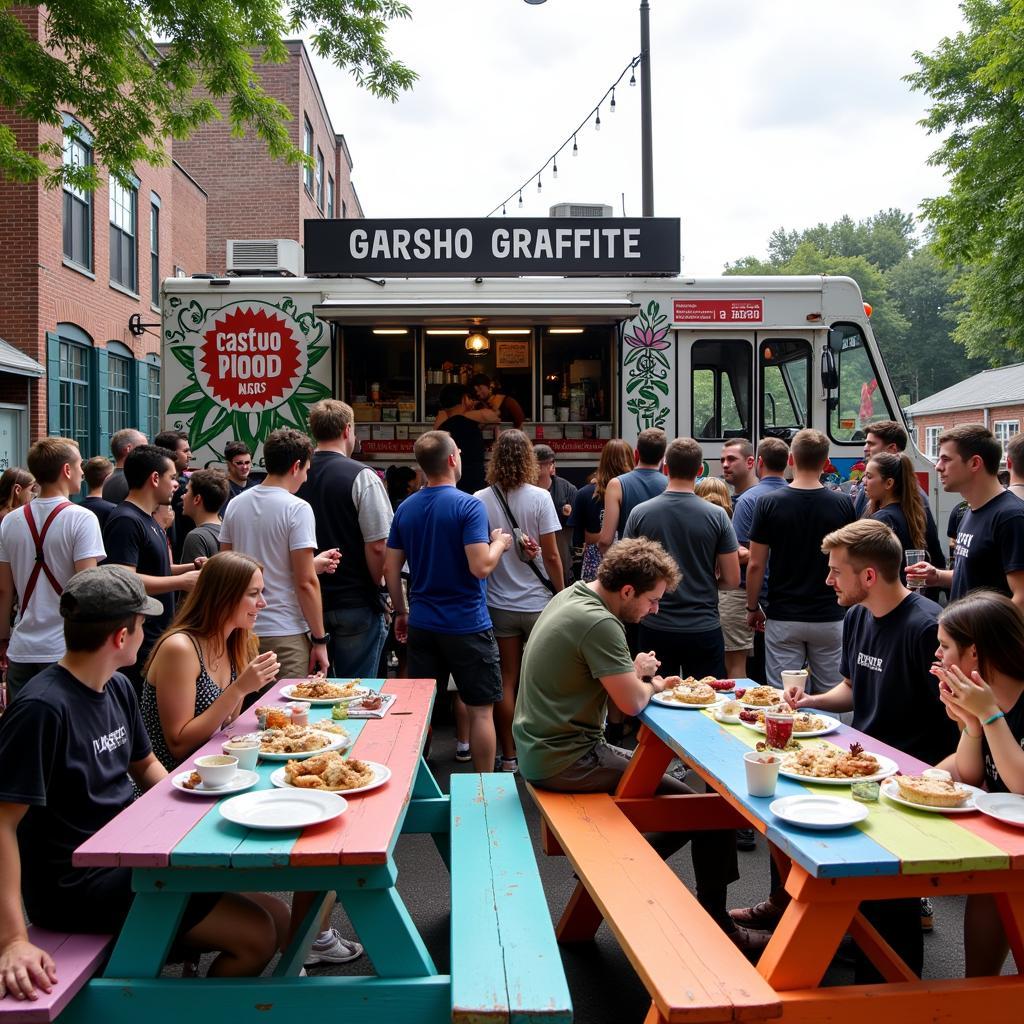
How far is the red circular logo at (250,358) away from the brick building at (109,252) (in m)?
2.87

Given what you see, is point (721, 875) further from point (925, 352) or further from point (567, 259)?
point (925, 352)

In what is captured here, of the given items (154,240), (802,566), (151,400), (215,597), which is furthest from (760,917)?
(154,240)

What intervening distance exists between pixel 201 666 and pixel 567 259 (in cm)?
647

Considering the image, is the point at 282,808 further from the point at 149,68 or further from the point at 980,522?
the point at 149,68

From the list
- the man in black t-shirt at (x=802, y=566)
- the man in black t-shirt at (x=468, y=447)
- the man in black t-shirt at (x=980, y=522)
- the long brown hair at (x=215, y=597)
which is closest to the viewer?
the long brown hair at (x=215, y=597)

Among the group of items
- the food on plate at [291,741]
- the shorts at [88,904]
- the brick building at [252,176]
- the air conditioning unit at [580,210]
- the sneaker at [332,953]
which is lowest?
the sneaker at [332,953]

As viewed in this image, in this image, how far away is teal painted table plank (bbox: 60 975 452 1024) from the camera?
2.64 m

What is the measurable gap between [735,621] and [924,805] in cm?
386

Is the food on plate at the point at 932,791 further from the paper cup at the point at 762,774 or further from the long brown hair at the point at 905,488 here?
the long brown hair at the point at 905,488

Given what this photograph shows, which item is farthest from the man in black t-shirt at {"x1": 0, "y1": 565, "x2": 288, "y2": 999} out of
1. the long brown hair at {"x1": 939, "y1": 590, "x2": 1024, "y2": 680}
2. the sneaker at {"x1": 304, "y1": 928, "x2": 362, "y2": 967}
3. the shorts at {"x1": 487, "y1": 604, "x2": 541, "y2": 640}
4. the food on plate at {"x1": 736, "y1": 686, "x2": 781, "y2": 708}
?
the shorts at {"x1": 487, "y1": 604, "x2": 541, "y2": 640}

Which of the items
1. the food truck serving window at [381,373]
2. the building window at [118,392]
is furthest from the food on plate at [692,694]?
the building window at [118,392]

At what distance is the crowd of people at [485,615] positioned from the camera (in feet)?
9.64

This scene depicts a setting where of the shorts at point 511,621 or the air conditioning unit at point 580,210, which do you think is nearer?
the shorts at point 511,621

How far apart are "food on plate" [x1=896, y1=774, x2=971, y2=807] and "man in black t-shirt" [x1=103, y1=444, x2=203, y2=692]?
3.71 meters
